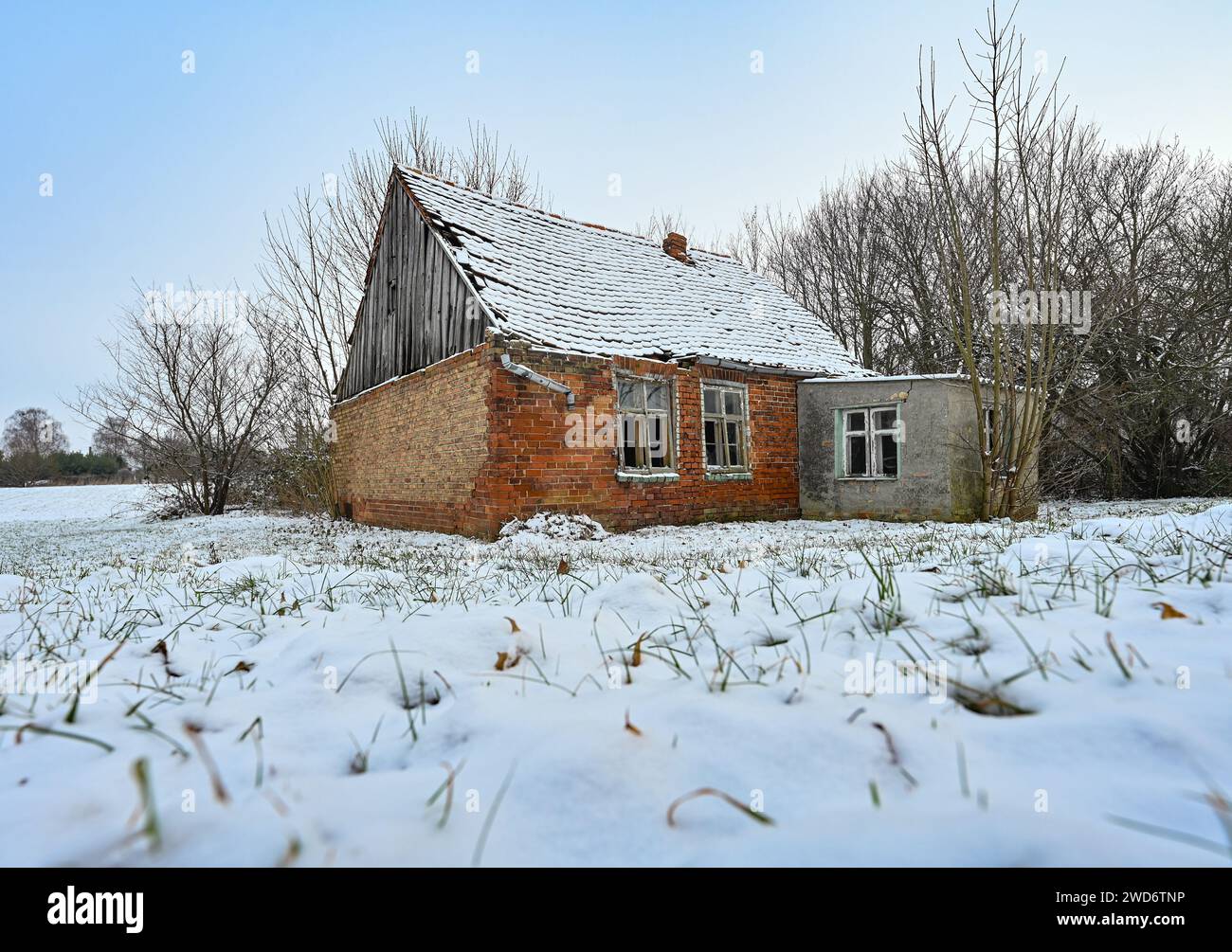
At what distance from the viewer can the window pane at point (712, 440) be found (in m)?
10.9

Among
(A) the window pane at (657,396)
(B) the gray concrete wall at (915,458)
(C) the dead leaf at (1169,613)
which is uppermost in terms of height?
(A) the window pane at (657,396)

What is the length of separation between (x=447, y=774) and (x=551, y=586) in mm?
2008

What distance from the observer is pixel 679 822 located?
107 centimetres

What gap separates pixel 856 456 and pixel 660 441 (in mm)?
4037

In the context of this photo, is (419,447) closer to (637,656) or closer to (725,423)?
(725,423)

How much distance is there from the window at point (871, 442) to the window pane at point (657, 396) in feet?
12.2

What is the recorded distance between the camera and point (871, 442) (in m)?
11.0

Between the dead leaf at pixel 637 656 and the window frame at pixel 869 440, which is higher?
the window frame at pixel 869 440

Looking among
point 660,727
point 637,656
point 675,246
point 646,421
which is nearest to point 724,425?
point 646,421

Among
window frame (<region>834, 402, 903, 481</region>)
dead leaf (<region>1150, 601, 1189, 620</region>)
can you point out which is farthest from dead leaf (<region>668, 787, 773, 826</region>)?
window frame (<region>834, 402, 903, 481</region>)

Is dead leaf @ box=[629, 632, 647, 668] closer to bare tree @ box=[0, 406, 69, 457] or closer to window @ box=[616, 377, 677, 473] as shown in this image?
window @ box=[616, 377, 677, 473]

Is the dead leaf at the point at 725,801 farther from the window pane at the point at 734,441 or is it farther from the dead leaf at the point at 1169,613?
the window pane at the point at 734,441

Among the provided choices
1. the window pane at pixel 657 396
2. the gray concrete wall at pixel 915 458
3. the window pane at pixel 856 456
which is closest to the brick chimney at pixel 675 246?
the gray concrete wall at pixel 915 458
